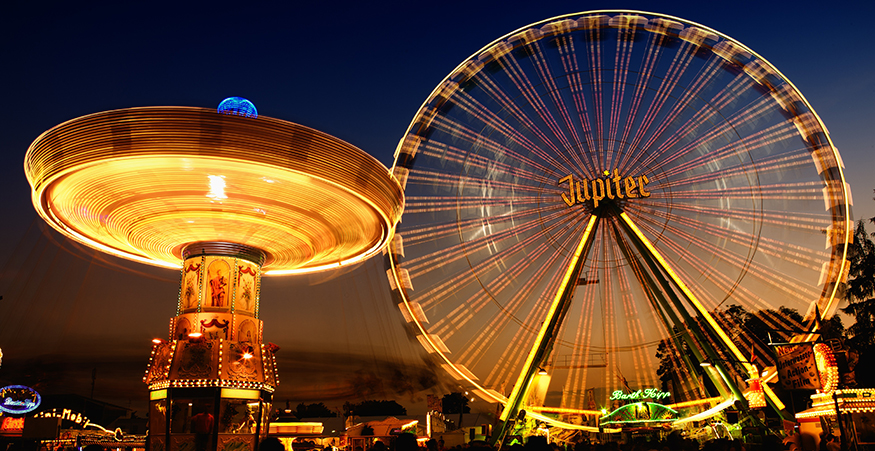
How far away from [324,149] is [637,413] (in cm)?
1666

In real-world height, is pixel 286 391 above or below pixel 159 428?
above

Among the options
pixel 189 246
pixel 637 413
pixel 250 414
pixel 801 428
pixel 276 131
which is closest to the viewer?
pixel 276 131

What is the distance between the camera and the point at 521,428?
67.6 ft

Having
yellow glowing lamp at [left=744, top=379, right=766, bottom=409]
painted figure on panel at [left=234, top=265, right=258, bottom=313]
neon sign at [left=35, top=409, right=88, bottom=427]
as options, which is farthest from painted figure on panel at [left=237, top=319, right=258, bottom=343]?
yellow glowing lamp at [left=744, top=379, right=766, bottom=409]

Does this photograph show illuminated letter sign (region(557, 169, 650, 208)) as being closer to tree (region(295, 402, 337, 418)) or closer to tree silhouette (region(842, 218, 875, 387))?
tree silhouette (region(842, 218, 875, 387))

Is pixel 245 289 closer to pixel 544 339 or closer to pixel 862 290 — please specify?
pixel 544 339

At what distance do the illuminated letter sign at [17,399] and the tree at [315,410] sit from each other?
4868cm

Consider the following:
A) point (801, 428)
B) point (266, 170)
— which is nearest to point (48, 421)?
point (266, 170)

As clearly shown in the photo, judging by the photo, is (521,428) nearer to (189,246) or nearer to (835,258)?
(835,258)

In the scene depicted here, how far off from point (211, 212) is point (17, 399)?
43.6ft

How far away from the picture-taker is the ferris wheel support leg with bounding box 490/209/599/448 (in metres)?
17.6

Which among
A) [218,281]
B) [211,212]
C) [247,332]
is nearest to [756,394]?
[247,332]

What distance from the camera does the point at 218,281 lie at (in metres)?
15.1

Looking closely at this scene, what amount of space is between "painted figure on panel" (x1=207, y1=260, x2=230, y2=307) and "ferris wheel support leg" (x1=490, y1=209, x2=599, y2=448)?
26.8 ft
